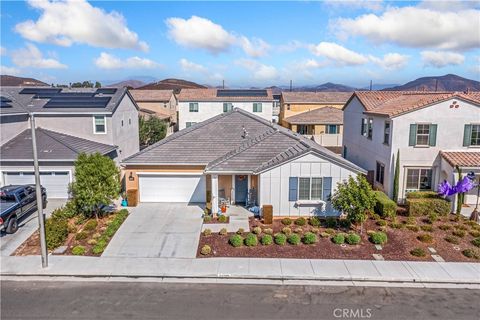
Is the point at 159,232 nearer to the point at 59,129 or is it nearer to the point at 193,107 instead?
the point at 59,129

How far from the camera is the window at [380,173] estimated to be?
23328 millimetres

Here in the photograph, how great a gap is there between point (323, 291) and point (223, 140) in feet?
43.8

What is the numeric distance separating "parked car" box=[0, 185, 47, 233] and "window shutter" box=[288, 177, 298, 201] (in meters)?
13.6

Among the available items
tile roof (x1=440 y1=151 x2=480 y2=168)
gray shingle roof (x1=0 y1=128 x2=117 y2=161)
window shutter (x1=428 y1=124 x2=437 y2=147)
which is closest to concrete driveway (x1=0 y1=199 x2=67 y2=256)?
gray shingle roof (x1=0 y1=128 x2=117 y2=161)

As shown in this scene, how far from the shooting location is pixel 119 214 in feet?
64.3

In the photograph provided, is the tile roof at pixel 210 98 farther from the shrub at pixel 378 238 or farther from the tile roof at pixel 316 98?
the shrub at pixel 378 238

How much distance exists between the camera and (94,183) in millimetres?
18562

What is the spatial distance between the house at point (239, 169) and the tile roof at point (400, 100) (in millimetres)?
5267

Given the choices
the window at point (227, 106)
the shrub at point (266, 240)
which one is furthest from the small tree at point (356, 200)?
the window at point (227, 106)

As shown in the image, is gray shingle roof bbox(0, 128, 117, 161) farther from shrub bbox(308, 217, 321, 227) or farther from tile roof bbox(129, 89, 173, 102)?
tile roof bbox(129, 89, 173, 102)

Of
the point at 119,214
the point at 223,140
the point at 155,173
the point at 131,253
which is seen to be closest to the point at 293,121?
the point at 223,140

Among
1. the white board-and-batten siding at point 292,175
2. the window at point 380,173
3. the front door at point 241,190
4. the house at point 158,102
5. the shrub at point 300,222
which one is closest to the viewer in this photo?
the shrub at point 300,222

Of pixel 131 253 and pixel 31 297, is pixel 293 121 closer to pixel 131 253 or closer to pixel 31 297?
pixel 131 253

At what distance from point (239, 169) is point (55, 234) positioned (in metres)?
9.31
